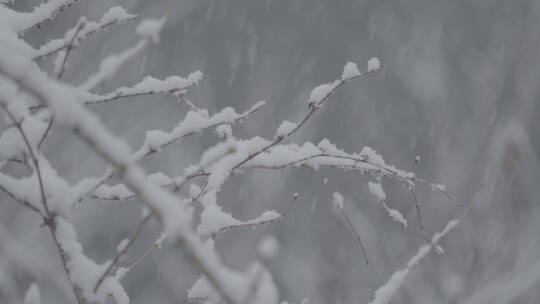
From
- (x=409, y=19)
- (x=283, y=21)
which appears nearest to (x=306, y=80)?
(x=283, y=21)

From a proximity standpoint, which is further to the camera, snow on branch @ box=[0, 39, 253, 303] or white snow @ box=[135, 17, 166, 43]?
white snow @ box=[135, 17, 166, 43]

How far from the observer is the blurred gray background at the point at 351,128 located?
286 inches

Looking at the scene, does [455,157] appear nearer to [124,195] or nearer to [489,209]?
[489,209]

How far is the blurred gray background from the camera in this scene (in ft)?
23.8

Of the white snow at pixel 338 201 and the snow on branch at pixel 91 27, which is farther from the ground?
the snow on branch at pixel 91 27

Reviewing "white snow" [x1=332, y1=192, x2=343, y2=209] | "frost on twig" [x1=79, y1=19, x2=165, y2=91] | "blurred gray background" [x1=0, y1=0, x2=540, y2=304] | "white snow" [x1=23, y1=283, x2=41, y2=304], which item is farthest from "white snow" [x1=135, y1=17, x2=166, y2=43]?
"blurred gray background" [x1=0, y1=0, x2=540, y2=304]

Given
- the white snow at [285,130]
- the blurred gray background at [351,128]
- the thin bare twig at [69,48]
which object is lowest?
the white snow at [285,130]

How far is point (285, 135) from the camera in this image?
3.17ft

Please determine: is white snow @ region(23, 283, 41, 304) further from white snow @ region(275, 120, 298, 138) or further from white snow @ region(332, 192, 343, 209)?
white snow @ region(332, 192, 343, 209)

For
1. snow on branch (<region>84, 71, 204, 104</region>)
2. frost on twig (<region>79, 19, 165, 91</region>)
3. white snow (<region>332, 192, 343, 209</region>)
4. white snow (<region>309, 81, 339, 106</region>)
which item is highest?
snow on branch (<region>84, 71, 204, 104</region>)

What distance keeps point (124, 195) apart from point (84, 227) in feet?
21.0

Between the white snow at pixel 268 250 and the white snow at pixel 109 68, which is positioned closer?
the white snow at pixel 268 250

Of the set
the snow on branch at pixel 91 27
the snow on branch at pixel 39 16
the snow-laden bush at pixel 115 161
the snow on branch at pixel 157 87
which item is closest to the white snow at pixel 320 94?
the snow-laden bush at pixel 115 161

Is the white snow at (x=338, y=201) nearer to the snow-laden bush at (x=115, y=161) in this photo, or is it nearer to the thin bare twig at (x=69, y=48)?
the snow-laden bush at (x=115, y=161)
